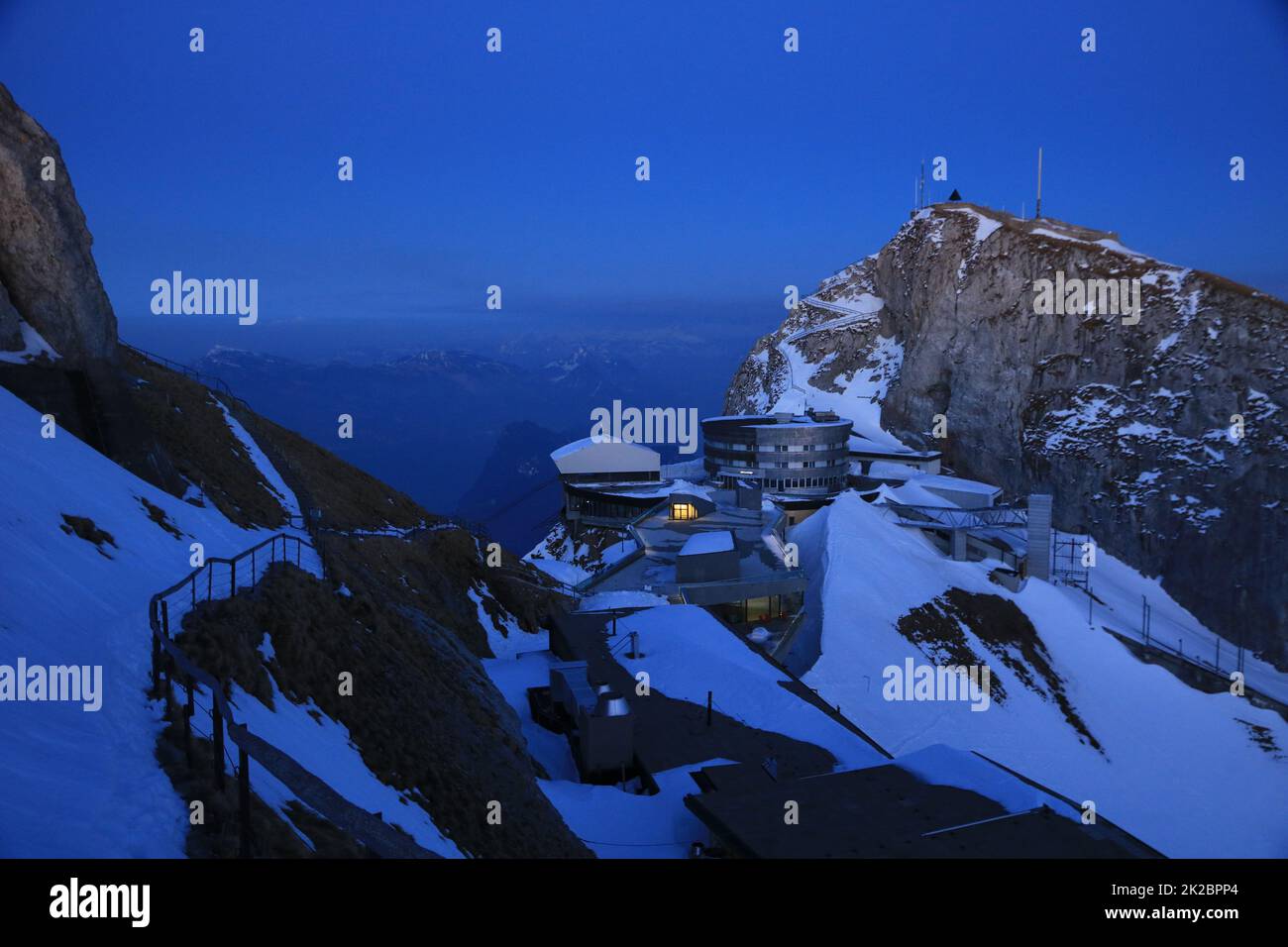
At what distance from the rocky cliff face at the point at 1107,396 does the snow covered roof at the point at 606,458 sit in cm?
4606

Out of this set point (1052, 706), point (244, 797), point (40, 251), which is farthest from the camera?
point (1052, 706)

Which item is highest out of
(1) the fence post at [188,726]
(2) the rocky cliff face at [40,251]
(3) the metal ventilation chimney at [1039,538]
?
(2) the rocky cliff face at [40,251]

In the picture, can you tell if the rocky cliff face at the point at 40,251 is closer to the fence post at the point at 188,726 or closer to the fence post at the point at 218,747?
the fence post at the point at 188,726

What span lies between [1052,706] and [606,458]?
192 feet

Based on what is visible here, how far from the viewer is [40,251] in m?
19.9

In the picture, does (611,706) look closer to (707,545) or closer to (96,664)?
(96,664)

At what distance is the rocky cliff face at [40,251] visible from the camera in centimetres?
1911

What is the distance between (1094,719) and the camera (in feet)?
134

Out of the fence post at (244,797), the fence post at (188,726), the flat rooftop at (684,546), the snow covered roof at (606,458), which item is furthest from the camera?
the snow covered roof at (606,458)

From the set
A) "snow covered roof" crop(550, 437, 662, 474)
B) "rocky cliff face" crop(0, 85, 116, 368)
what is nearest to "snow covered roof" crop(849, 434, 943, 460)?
"snow covered roof" crop(550, 437, 662, 474)

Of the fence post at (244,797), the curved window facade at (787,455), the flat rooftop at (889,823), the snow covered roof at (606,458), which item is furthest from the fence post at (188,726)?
the snow covered roof at (606,458)

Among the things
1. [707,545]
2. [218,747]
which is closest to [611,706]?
[218,747]
